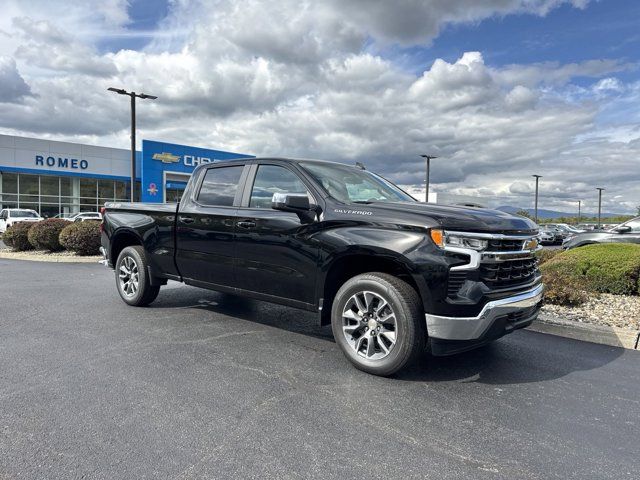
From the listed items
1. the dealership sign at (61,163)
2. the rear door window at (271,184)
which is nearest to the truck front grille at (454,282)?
the rear door window at (271,184)

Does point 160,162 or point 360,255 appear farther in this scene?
point 160,162

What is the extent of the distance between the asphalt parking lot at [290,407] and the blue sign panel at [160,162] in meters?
30.4

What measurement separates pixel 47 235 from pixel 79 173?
944 inches

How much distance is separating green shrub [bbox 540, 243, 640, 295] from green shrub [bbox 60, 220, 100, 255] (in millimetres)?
11231

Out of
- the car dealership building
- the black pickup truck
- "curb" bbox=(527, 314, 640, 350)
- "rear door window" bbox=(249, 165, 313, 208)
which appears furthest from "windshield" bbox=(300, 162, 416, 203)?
the car dealership building

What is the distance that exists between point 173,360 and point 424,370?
7.42ft

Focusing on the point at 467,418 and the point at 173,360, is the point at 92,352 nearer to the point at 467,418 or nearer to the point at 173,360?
the point at 173,360

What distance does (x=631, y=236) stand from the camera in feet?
36.6

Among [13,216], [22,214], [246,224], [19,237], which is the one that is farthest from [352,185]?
[22,214]

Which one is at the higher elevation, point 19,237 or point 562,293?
point 19,237

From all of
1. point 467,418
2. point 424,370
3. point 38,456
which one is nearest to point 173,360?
point 38,456

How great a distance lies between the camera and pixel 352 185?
191 inches

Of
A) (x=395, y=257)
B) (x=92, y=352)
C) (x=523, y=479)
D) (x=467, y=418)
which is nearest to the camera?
(x=523, y=479)

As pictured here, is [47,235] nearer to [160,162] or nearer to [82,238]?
[82,238]
